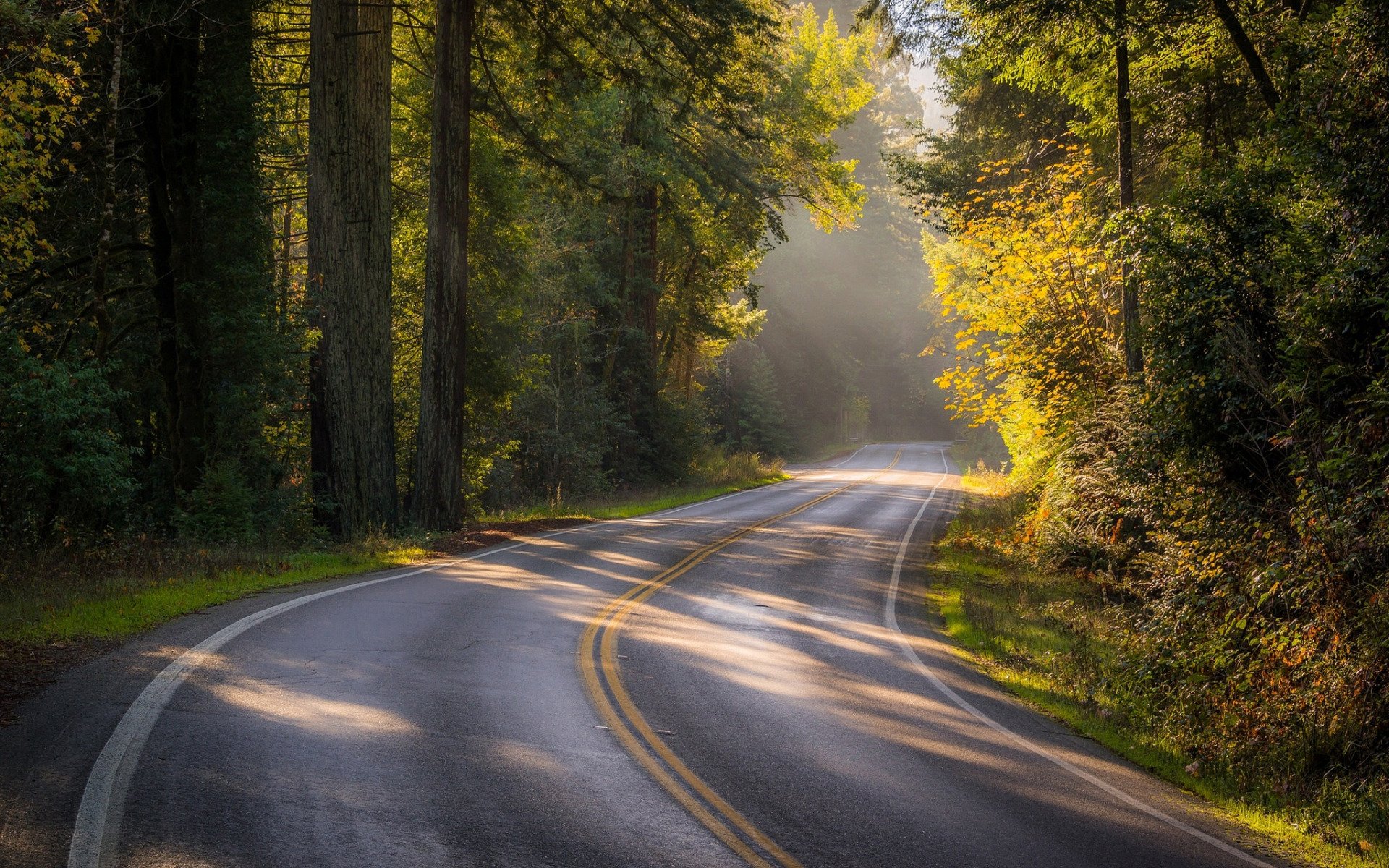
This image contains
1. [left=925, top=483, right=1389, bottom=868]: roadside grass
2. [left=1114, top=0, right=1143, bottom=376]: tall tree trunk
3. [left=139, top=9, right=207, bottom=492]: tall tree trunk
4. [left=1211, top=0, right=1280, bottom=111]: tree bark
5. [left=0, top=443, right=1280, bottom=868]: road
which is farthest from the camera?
[left=139, top=9, right=207, bottom=492]: tall tree trunk

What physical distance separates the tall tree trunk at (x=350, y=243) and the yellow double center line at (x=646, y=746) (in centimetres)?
705

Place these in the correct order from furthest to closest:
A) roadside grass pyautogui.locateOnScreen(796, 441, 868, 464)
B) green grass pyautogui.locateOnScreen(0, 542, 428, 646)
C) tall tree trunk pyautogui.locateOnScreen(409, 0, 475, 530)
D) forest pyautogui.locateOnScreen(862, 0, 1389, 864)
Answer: roadside grass pyautogui.locateOnScreen(796, 441, 868, 464) < tall tree trunk pyautogui.locateOnScreen(409, 0, 475, 530) < green grass pyautogui.locateOnScreen(0, 542, 428, 646) < forest pyautogui.locateOnScreen(862, 0, 1389, 864)

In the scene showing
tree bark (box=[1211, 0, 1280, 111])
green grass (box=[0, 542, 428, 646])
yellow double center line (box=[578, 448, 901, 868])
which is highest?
tree bark (box=[1211, 0, 1280, 111])

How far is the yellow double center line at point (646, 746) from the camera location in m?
5.61

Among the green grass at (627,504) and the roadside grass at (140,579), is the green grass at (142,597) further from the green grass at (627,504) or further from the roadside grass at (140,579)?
the green grass at (627,504)

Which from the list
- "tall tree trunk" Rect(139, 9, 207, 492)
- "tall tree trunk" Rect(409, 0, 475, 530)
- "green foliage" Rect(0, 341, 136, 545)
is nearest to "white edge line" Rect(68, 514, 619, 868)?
"green foliage" Rect(0, 341, 136, 545)

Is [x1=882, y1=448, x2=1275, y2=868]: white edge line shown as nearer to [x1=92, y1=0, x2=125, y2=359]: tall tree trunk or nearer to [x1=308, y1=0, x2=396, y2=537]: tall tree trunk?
[x1=308, y1=0, x2=396, y2=537]: tall tree trunk

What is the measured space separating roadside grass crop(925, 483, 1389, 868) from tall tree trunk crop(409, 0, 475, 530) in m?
9.49

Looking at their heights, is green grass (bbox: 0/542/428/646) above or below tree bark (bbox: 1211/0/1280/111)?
below

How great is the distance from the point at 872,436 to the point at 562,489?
66.8m

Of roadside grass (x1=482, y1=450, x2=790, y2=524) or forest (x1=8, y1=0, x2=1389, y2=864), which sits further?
roadside grass (x1=482, y1=450, x2=790, y2=524)

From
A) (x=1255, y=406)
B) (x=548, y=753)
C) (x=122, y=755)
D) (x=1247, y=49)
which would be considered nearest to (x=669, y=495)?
(x=1247, y=49)

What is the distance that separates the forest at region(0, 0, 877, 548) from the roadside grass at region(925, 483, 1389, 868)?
33.1 feet

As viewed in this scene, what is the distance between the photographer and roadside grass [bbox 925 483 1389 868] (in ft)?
22.2
